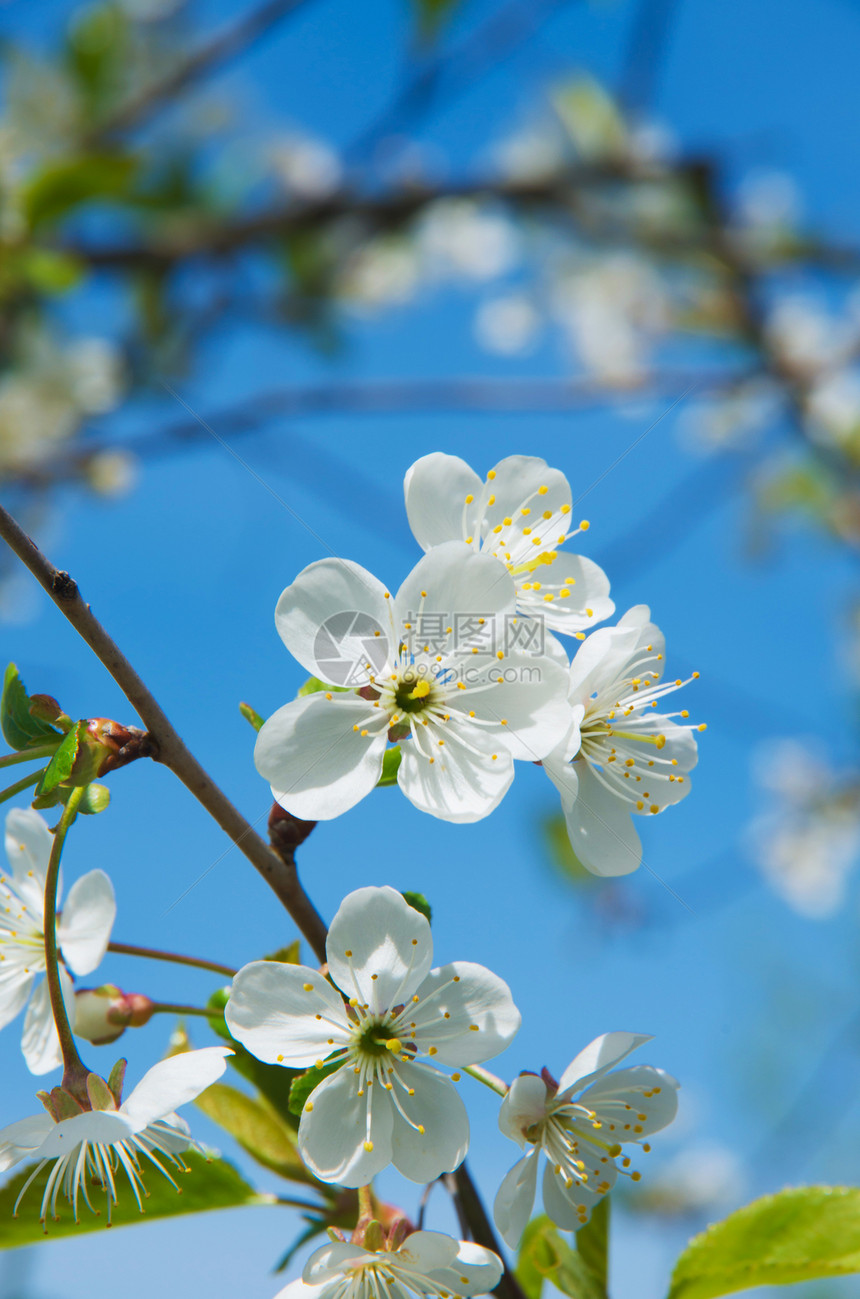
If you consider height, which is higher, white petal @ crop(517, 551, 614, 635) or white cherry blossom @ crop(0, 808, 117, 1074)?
white petal @ crop(517, 551, 614, 635)

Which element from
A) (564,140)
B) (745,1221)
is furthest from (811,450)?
(745,1221)

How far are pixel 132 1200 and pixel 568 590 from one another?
815 mm

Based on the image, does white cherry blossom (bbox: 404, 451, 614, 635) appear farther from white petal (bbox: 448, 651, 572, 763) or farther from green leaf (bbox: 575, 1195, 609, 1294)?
green leaf (bbox: 575, 1195, 609, 1294)

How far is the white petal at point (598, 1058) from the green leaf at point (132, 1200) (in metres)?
0.39

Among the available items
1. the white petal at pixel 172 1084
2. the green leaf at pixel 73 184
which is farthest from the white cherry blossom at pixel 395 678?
the green leaf at pixel 73 184

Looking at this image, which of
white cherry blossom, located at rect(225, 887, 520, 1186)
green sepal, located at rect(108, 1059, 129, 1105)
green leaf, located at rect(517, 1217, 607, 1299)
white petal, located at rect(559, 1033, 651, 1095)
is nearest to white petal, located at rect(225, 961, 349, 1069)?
white cherry blossom, located at rect(225, 887, 520, 1186)

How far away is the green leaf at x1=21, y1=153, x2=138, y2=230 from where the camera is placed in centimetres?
241

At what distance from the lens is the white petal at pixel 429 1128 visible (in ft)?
2.77

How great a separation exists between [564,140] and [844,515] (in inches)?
97.5

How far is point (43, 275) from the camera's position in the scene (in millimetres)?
2625

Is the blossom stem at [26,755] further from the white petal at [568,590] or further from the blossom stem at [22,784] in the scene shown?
the white petal at [568,590]

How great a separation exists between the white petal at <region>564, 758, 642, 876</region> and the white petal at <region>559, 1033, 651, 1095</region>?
0.51ft

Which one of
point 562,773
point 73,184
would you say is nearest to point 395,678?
point 562,773

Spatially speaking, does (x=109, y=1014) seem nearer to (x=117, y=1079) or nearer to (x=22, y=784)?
(x=117, y=1079)
